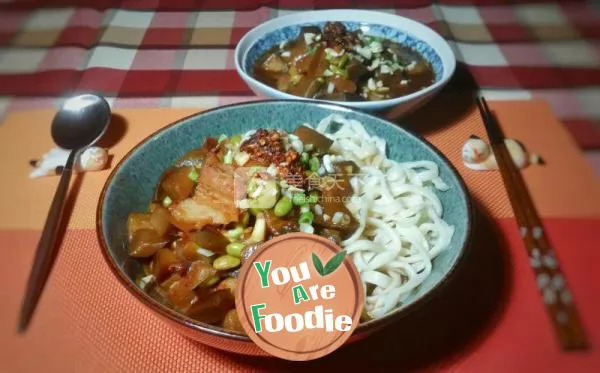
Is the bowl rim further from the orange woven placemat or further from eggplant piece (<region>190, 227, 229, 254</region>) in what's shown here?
eggplant piece (<region>190, 227, 229, 254</region>)

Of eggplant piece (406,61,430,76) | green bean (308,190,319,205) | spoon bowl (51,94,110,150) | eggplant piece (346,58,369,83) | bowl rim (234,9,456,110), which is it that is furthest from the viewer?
eggplant piece (406,61,430,76)

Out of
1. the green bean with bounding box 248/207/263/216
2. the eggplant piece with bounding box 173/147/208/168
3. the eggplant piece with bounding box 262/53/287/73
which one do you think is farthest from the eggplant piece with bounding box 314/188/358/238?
the eggplant piece with bounding box 262/53/287/73

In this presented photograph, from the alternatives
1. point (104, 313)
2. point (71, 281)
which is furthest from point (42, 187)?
point (104, 313)

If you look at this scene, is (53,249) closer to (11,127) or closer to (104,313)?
(104,313)

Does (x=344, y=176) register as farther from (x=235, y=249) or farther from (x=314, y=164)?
(x=235, y=249)

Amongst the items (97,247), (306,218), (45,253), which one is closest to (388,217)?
(306,218)

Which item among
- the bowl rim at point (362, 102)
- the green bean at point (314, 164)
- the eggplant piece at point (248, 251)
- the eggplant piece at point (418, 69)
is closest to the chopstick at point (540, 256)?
the bowl rim at point (362, 102)

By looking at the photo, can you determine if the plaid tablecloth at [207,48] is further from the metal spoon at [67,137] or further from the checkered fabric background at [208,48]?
the metal spoon at [67,137]
